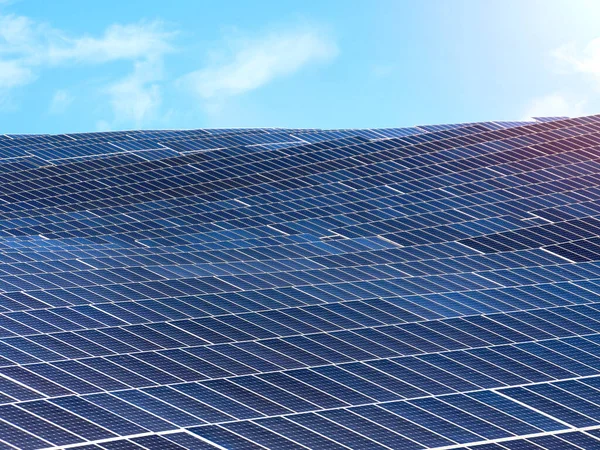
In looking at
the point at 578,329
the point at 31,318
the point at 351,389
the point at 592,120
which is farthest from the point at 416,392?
the point at 592,120

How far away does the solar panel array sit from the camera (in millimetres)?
34156

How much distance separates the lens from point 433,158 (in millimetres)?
77312

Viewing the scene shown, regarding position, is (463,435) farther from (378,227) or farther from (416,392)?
(378,227)

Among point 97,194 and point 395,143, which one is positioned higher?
point 395,143

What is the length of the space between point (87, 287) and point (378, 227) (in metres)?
23.9

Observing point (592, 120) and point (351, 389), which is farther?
point (592, 120)

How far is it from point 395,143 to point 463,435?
158 ft

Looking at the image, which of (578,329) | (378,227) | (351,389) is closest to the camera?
(351,389)

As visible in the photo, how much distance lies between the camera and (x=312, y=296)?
46688 millimetres

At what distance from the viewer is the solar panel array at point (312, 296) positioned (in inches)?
1345

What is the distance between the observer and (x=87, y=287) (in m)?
45.7

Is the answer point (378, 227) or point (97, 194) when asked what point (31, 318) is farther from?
point (97, 194)

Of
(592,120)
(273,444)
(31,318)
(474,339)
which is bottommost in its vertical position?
(273,444)

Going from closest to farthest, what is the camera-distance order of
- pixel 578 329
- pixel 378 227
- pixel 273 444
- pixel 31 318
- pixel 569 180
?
1. pixel 273 444
2. pixel 31 318
3. pixel 578 329
4. pixel 378 227
5. pixel 569 180
